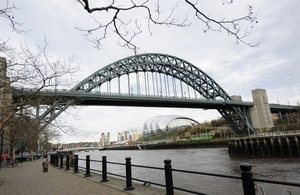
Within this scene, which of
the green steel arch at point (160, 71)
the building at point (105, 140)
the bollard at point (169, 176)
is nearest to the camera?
the bollard at point (169, 176)

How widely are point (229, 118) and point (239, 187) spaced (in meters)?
53.5

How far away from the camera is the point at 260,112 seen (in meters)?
63.8

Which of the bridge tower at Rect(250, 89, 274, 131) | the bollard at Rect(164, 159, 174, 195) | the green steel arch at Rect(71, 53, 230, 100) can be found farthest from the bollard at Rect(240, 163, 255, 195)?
the bridge tower at Rect(250, 89, 274, 131)

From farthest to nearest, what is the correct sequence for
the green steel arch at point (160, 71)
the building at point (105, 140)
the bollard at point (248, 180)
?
1. the building at point (105, 140)
2. the green steel arch at point (160, 71)
3. the bollard at point (248, 180)

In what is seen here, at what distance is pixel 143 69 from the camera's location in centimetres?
5872

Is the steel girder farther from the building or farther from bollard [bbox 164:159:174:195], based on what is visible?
the building

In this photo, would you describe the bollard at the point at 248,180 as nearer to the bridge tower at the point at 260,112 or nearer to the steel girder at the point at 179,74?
the steel girder at the point at 179,74

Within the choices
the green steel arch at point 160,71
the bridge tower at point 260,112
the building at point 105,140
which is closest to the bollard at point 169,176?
the green steel arch at point 160,71

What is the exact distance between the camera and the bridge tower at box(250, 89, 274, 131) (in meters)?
63.5

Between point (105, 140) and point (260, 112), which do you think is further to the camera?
point (105, 140)

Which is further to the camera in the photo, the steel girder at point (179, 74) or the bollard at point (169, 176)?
the steel girder at point (179, 74)

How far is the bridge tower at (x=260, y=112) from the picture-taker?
208ft

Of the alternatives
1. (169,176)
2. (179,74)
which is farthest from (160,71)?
(169,176)

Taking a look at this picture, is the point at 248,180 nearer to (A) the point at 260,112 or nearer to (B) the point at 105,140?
(A) the point at 260,112
